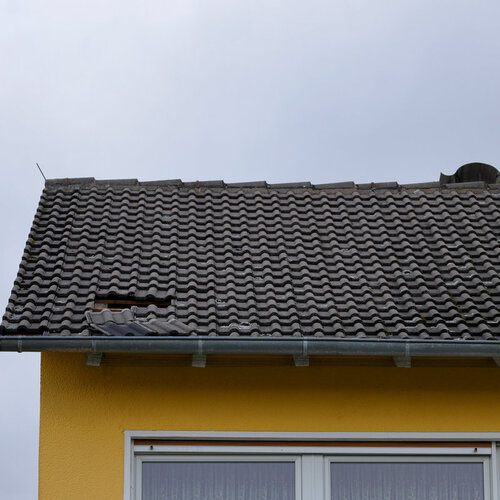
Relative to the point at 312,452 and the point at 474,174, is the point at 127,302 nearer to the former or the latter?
the point at 312,452

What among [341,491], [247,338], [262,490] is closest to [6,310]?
[247,338]

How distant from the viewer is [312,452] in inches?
273

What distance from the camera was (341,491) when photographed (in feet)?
22.7

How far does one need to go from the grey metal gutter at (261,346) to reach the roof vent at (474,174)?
4433mm

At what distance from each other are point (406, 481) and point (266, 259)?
7.44 ft

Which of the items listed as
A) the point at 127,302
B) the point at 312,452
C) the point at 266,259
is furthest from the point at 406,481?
the point at 127,302

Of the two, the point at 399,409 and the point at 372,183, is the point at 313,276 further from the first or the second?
the point at 372,183

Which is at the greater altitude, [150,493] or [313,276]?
[313,276]

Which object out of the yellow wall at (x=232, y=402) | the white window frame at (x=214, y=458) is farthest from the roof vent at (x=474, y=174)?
the white window frame at (x=214, y=458)

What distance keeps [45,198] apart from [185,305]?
8.95ft

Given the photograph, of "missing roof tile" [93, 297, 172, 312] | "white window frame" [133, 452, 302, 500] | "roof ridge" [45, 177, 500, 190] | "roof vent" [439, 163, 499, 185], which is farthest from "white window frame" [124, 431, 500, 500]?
"roof vent" [439, 163, 499, 185]

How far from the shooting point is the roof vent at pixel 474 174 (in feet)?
35.3

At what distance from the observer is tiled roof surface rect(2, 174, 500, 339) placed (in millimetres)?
7062

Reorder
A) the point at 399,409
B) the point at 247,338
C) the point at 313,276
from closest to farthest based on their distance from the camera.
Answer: the point at 247,338 < the point at 399,409 < the point at 313,276
